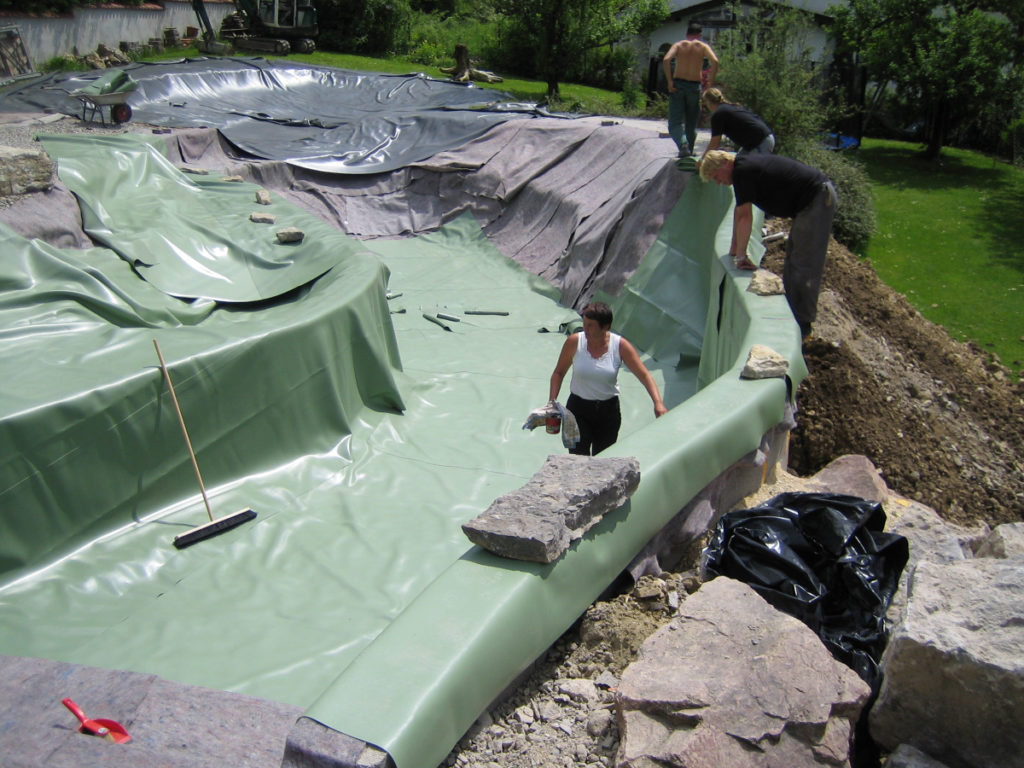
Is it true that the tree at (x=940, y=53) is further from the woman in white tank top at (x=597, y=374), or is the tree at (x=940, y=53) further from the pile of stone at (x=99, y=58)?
the pile of stone at (x=99, y=58)

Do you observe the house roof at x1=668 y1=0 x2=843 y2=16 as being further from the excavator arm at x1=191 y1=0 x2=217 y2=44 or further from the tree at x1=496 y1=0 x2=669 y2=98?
the excavator arm at x1=191 y1=0 x2=217 y2=44

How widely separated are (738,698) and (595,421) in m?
2.46

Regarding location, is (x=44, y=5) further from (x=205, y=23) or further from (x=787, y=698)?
(x=787, y=698)

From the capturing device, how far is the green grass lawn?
9.11m

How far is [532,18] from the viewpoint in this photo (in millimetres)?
19312

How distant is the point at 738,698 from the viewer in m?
2.31

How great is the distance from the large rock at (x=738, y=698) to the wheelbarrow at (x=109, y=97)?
1194cm

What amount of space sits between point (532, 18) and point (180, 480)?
696 inches

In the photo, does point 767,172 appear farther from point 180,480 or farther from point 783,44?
point 783,44

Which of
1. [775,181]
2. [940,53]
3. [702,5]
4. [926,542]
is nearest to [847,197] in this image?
[775,181]

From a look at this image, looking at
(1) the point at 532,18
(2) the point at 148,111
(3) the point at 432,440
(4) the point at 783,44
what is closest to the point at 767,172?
(3) the point at 432,440

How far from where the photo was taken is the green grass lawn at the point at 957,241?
911cm

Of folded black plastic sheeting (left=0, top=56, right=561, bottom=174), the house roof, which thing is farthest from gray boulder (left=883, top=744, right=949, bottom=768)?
the house roof

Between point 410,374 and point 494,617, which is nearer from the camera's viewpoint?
point 494,617
